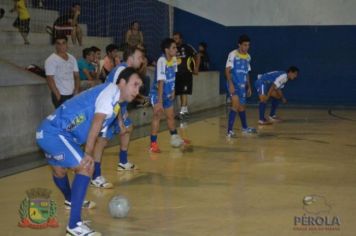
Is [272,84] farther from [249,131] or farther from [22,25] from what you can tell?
[22,25]

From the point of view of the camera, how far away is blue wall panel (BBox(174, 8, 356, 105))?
60.6 ft

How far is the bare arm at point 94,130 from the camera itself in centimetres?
497

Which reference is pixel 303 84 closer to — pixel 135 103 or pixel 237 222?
pixel 135 103

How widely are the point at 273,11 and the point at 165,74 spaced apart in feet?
33.3

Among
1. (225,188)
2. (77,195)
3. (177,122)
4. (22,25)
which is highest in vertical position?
(22,25)

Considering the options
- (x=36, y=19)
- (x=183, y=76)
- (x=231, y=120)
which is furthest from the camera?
(x=36, y=19)

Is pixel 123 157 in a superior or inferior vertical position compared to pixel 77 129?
inferior

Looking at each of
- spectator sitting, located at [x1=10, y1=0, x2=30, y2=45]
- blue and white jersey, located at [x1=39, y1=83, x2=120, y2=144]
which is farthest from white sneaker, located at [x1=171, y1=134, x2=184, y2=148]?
blue and white jersey, located at [x1=39, y1=83, x2=120, y2=144]

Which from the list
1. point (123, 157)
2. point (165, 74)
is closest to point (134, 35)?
point (165, 74)

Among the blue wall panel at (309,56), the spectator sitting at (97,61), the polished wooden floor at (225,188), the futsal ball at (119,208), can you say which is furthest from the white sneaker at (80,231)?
the blue wall panel at (309,56)

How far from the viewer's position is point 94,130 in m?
4.97

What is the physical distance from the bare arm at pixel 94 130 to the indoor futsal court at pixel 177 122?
0.04 feet

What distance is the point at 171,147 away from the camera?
1034 centimetres

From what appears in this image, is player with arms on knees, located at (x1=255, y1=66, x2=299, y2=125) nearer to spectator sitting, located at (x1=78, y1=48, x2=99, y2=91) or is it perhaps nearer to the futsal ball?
spectator sitting, located at (x1=78, y1=48, x2=99, y2=91)
